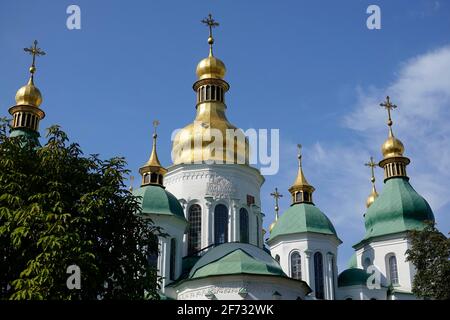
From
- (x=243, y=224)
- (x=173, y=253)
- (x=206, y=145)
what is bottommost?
(x=173, y=253)

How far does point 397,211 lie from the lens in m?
37.8

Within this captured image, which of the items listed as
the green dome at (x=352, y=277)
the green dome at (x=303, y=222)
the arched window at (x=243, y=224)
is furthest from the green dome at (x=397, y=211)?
the arched window at (x=243, y=224)

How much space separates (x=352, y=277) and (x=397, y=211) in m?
5.01

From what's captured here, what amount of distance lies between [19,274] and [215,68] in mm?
28008

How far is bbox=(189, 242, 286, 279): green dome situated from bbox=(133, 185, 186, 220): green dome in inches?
134

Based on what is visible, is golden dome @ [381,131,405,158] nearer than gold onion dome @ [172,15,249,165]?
No

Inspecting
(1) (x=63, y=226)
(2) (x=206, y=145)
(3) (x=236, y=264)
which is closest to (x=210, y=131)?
(2) (x=206, y=145)

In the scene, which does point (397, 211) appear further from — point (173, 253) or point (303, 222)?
point (173, 253)

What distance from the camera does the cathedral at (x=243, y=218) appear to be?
34.6 meters

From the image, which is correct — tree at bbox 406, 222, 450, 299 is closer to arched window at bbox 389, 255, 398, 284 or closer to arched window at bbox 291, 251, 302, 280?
arched window at bbox 291, 251, 302, 280

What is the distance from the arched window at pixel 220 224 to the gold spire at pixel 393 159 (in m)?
11.3

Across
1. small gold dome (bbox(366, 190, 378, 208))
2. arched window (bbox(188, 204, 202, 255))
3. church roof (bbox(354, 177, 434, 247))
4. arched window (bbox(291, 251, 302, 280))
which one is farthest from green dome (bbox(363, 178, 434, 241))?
arched window (bbox(188, 204, 202, 255))

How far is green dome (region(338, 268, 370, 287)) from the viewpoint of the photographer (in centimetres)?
3594
